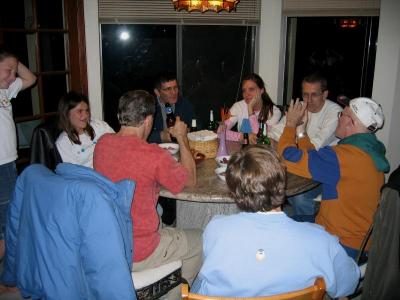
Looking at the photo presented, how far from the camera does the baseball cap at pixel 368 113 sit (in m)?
1.88

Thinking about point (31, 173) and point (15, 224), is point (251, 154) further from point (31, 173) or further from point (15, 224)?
point (15, 224)

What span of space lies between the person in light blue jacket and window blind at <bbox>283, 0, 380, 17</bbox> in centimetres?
297

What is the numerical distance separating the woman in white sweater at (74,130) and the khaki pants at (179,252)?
3.26 ft

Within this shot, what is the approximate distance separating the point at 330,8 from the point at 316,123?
1414mm

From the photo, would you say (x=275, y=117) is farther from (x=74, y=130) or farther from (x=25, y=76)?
(x=25, y=76)

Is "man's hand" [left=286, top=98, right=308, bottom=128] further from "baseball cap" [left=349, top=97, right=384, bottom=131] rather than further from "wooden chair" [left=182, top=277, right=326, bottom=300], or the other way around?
"wooden chair" [left=182, top=277, right=326, bottom=300]

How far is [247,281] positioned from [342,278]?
0.34 meters

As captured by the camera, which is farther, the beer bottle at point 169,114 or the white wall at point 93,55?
the white wall at point 93,55

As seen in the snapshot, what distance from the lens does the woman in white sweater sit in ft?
8.32

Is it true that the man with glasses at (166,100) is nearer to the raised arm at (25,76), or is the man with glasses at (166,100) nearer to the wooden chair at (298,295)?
the raised arm at (25,76)

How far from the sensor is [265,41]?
4.02 metres

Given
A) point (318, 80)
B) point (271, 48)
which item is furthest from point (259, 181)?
point (271, 48)

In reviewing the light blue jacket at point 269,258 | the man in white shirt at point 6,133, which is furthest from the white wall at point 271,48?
the light blue jacket at point 269,258

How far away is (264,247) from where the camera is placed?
3.73ft
